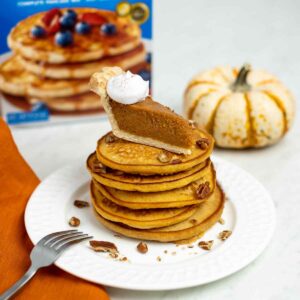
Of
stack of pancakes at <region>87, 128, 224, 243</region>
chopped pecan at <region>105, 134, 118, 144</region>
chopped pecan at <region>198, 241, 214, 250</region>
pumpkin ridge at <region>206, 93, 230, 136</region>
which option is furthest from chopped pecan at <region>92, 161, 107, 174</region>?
pumpkin ridge at <region>206, 93, 230, 136</region>

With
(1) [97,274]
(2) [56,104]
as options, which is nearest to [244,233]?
(1) [97,274]

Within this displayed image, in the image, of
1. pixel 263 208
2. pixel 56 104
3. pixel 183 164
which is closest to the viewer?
pixel 183 164

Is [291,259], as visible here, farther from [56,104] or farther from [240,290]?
[56,104]

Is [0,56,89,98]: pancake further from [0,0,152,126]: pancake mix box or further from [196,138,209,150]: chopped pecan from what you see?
[196,138,209,150]: chopped pecan

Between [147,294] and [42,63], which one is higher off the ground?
[42,63]

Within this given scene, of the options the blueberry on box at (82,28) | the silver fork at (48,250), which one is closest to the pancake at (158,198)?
the silver fork at (48,250)

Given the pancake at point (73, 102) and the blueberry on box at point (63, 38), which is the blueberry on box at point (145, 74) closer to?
the pancake at point (73, 102)
